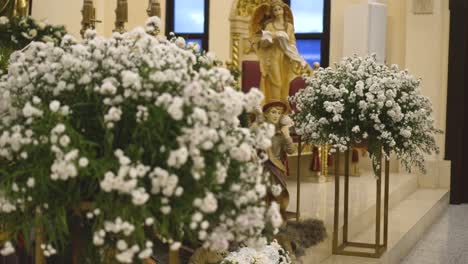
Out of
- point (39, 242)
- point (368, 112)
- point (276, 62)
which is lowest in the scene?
point (39, 242)

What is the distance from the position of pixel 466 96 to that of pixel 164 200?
394 inches

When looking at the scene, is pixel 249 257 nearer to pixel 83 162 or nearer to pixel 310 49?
pixel 83 162

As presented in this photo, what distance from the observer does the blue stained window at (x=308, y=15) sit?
11953 mm

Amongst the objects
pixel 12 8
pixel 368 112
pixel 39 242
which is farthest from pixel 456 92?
pixel 39 242

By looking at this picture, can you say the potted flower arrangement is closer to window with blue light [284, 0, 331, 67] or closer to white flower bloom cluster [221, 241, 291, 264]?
white flower bloom cluster [221, 241, 291, 264]

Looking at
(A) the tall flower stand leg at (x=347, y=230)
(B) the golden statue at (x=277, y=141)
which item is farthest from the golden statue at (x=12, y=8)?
(A) the tall flower stand leg at (x=347, y=230)

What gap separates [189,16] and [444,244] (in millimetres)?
6356

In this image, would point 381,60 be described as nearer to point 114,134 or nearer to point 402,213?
point 402,213

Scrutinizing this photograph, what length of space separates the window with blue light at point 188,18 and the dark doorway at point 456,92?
3.94 metres

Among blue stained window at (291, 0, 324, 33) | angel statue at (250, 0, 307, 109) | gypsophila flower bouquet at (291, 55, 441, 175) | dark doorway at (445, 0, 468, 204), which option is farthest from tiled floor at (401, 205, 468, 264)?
blue stained window at (291, 0, 324, 33)

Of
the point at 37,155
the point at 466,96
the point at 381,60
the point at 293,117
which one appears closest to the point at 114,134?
the point at 37,155

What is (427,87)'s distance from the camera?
1115 cm

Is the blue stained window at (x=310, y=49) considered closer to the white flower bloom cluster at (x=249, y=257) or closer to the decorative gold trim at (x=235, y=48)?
the decorative gold trim at (x=235, y=48)

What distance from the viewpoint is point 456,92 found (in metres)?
11.1
